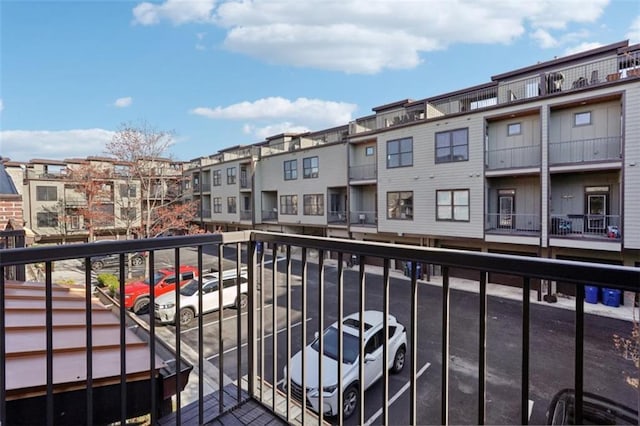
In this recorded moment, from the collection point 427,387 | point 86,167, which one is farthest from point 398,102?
point 86,167

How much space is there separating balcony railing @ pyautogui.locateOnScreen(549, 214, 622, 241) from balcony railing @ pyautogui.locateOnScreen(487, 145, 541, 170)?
6.70ft

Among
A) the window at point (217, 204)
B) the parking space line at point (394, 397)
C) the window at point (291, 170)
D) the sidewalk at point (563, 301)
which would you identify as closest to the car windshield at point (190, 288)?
the sidewalk at point (563, 301)

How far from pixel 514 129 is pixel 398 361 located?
397 inches

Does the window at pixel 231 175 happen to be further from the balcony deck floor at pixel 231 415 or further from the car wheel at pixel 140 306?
the balcony deck floor at pixel 231 415

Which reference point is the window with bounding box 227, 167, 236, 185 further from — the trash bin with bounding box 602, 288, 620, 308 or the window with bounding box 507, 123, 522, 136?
the trash bin with bounding box 602, 288, 620, 308

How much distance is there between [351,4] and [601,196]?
1110cm

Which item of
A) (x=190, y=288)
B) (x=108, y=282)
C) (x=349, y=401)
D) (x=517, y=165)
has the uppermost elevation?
(x=517, y=165)

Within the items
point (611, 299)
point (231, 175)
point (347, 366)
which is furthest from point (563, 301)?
point (231, 175)

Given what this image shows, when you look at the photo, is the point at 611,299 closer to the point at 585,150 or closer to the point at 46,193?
the point at 585,150

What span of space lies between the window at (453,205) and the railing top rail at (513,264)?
1227 cm

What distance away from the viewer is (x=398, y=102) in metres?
16.5

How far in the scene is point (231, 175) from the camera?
941 inches

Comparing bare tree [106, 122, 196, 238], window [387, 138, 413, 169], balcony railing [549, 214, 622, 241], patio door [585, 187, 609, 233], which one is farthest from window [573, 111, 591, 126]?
bare tree [106, 122, 196, 238]

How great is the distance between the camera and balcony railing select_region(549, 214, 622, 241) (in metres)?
10.2
